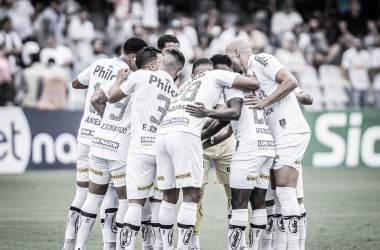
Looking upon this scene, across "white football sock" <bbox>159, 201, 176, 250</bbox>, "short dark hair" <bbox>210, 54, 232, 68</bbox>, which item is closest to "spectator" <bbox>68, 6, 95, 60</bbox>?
"short dark hair" <bbox>210, 54, 232, 68</bbox>

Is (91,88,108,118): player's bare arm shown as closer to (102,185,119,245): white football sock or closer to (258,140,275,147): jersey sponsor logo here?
(102,185,119,245): white football sock

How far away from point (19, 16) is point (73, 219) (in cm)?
1219

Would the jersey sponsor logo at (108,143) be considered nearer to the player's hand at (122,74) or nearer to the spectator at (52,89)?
the player's hand at (122,74)

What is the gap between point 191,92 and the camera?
6.20 metres

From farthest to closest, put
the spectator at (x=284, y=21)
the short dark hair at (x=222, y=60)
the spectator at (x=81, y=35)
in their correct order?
the spectator at (x=284, y=21), the spectator at (x=81, y=35), the short dark hair at (x=222, y=60)

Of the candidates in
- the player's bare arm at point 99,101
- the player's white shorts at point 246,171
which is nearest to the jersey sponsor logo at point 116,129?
the player's bare arm at point 99,101

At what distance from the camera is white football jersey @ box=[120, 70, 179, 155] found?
6199 mm

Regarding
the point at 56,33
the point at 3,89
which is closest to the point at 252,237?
the point at 3,89

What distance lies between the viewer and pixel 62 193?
39.3 ft

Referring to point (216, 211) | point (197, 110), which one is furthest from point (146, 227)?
point (216, 211)

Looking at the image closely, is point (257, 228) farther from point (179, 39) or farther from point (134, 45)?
point (179, 39)

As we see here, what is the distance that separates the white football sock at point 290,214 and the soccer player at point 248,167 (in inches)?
9.0

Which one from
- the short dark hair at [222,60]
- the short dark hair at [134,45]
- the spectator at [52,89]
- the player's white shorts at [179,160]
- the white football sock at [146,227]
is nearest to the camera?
the player's white shorts at [179,160]

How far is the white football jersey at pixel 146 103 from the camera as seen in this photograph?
620cm
